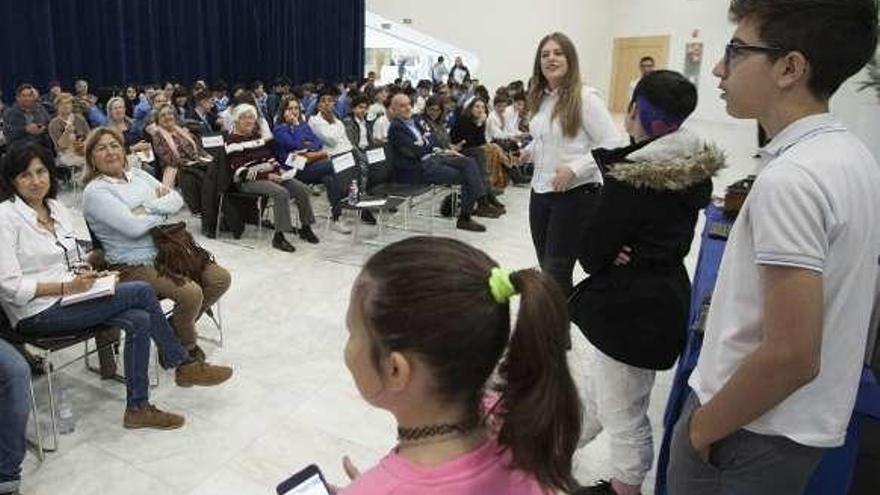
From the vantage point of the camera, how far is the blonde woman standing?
285 cm

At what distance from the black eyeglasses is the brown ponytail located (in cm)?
53

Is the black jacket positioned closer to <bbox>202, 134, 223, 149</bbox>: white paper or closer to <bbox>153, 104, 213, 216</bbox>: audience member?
<bbox>153, 104, 213, 216</bbox>: audience member

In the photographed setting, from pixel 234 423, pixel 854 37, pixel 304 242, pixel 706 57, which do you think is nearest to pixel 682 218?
pixel 854 37

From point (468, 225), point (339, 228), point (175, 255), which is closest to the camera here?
point (175, 255)

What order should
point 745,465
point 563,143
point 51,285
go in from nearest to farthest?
point 745,465 → point 51,285 → point 563,143

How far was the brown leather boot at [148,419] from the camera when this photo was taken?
8.86 feet

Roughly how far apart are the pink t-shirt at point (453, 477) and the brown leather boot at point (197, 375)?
7.73ft

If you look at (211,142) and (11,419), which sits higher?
(211,142)

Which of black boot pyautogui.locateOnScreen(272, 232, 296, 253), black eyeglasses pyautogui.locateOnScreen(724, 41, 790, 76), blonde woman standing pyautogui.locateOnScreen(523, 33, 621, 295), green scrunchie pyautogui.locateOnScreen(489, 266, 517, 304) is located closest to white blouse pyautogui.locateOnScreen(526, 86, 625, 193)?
blonde woman standing pyautogui.locateOnScreen(523, 33, 621, 295)

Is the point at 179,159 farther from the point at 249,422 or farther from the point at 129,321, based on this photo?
the point at 249,422

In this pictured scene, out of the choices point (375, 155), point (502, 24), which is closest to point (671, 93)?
point (375, 155)

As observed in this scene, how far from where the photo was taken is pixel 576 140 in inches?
114

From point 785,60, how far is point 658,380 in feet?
8.28

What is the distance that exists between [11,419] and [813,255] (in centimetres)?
246
